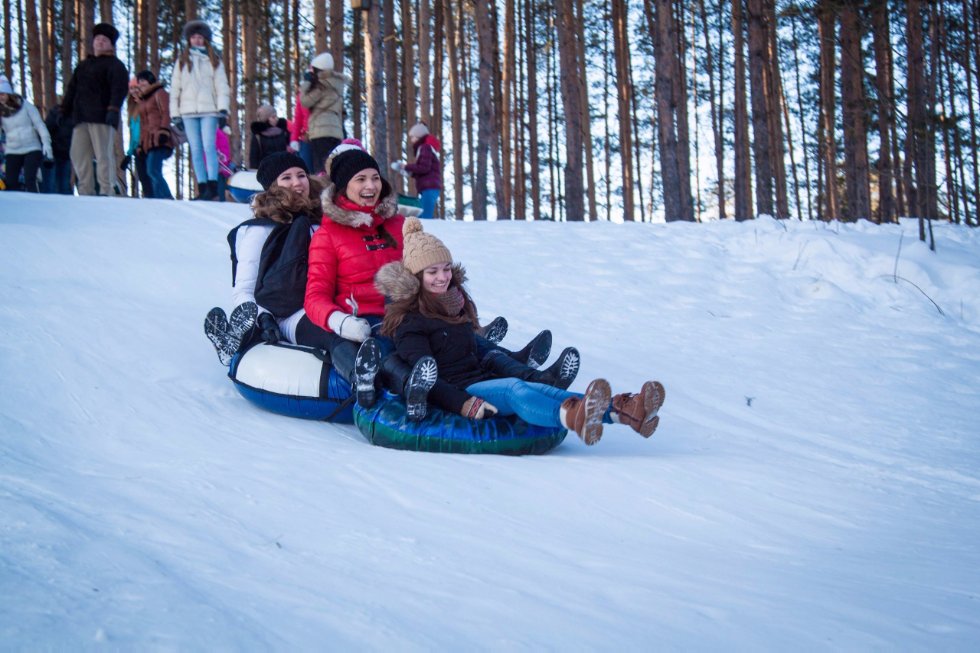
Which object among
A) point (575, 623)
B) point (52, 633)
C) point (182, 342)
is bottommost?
point (575, 623)

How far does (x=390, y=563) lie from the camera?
72.3 inches

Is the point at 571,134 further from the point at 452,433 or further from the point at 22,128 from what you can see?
the point at 452,433

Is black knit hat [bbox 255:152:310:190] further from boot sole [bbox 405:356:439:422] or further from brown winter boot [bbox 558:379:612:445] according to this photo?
brown winter boot [bbox 558:379:612:445]

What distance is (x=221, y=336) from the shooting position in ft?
12.5

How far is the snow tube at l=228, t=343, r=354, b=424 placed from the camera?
360 cm

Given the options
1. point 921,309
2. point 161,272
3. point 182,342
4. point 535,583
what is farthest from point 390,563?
point 921,309

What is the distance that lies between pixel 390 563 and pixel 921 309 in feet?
19.0

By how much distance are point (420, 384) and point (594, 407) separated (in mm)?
696

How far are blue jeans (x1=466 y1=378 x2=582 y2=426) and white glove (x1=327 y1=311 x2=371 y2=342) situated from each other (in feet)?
1.94

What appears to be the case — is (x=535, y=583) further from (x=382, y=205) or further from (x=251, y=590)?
(x=382, y=205)

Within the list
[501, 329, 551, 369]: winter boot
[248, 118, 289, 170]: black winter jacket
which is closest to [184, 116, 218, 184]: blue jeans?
[248, 118, 289, 170]: black winter jacket

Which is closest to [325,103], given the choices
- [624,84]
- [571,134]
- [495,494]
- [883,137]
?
[571,134]

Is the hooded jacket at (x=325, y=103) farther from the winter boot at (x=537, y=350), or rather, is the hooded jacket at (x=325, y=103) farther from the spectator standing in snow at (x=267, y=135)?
the winter boot at (x=537, y=350)

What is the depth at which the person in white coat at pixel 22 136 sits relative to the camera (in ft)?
26.8
